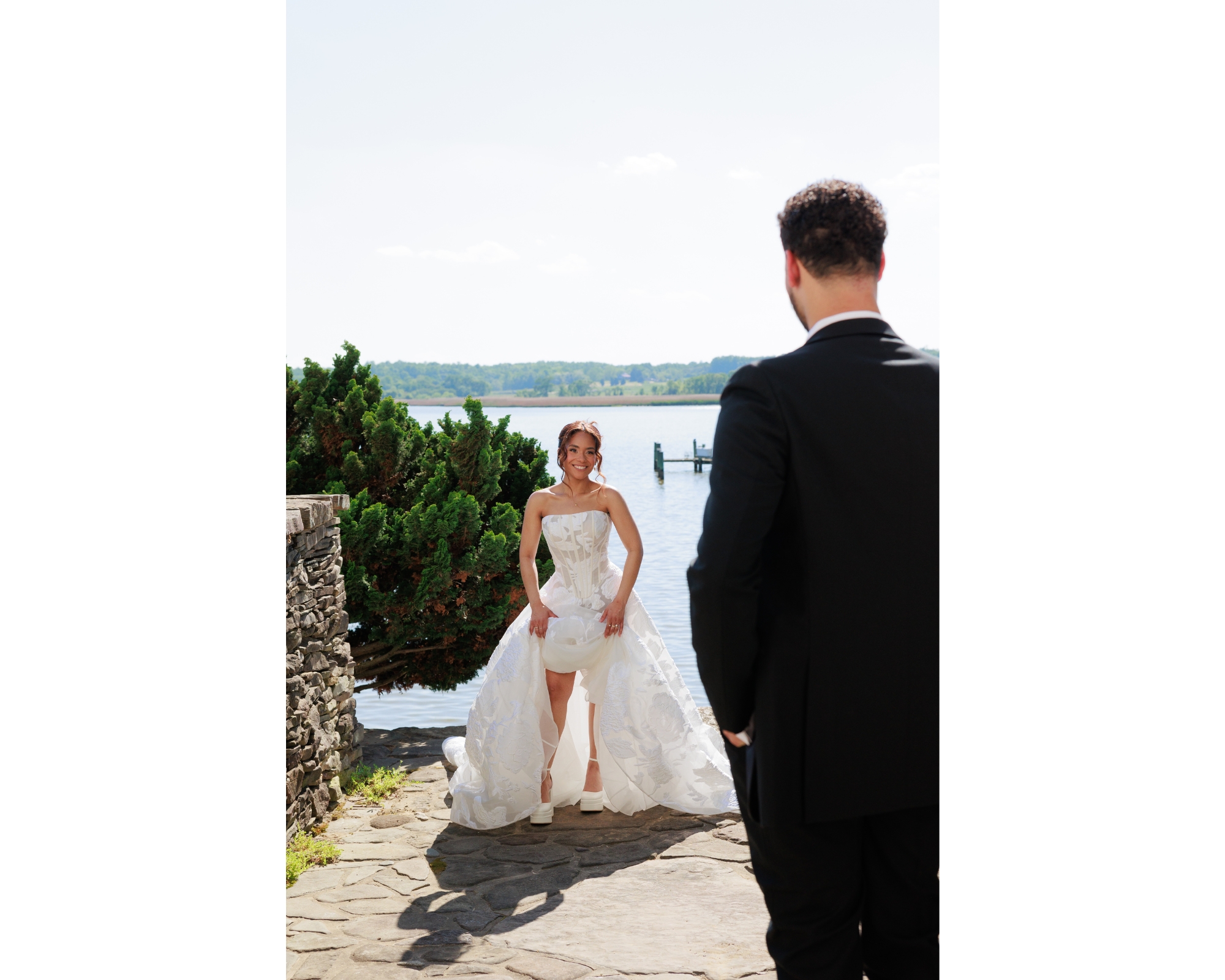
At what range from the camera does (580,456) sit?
16.4 ft

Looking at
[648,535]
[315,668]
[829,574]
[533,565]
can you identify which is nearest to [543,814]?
[533,565]

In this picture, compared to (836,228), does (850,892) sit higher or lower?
lower

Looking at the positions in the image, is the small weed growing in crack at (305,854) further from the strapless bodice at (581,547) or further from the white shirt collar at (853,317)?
the white shirt collar at (853,317)

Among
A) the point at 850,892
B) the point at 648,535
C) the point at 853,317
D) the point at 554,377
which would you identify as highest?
the point at 554,377

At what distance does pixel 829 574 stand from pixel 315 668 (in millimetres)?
3855

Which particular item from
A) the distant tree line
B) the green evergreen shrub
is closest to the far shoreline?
the distant tree line

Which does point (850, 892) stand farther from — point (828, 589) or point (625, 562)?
point (625, 562)

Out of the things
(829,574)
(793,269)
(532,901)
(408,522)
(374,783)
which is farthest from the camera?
(408,522)

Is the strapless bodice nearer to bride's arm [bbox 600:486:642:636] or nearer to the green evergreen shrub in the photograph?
bride's arm [bbox 600:486:642:636]

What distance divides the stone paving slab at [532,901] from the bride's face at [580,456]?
69.1 inches

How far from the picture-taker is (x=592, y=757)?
5.32m

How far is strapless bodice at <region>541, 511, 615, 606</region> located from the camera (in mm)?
5125
